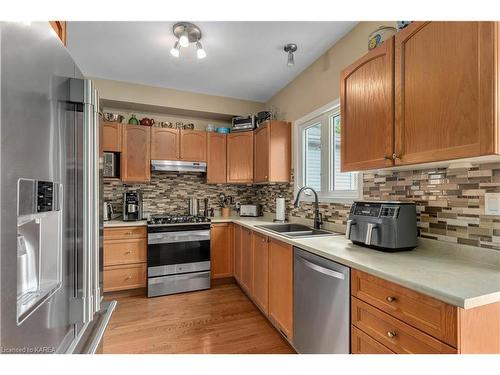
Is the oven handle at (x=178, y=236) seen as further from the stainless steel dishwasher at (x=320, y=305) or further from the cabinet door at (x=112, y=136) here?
the stainless steel dishwasher at (x=320, y=305)

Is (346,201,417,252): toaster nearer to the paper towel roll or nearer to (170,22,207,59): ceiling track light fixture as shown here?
the paper towel roll

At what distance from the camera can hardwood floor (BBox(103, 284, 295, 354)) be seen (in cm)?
186

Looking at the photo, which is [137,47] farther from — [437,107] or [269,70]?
[437,107]

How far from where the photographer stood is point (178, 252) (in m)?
2.89

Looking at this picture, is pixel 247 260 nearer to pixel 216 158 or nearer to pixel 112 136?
pixel 216 158

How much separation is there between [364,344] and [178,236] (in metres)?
2.25

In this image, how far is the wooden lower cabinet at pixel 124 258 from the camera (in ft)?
8.87

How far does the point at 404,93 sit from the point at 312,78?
150 cm

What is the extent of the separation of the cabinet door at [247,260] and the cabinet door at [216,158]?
3.10 ft

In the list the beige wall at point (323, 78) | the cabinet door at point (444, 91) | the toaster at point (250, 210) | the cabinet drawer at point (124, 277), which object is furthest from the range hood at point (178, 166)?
the cabinet door at point (444, 91)

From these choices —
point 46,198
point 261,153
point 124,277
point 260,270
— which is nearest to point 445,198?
point 260,270
